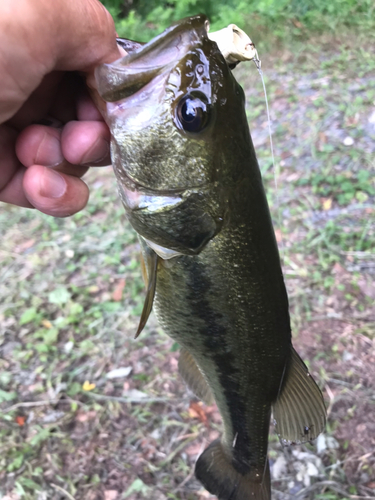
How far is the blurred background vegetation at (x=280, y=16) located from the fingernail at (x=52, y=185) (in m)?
4.93

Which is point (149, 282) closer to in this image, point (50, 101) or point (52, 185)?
point (52, 185)

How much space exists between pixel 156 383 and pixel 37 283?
4.67ft

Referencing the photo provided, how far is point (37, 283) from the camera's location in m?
3.36

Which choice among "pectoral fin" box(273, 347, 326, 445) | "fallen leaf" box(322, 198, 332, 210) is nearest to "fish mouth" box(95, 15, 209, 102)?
"pectoral fin" box(273, 347, 326, 445)

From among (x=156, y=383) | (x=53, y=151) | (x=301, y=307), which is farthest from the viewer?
(x=301, y=307)

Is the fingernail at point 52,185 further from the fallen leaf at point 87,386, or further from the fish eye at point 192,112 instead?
the fallen leaf at point 87,386

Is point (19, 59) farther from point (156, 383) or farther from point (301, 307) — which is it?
point (301, 307)

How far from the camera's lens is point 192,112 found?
1.02m

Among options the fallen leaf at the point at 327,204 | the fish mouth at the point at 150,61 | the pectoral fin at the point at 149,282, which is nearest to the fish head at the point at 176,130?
the fish mouth at the point at 150,61

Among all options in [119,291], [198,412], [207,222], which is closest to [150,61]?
[207,222]

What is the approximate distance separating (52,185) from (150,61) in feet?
2.27

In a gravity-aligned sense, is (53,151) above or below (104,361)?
above

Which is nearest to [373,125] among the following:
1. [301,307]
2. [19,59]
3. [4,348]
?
[301,307]

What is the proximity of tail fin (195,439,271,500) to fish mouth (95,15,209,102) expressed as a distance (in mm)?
1558
